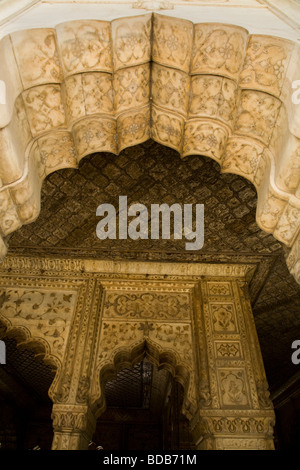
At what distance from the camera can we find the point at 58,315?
4383mm

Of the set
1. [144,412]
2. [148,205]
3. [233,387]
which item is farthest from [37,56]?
[144,412]

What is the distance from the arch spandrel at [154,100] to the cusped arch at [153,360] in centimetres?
226

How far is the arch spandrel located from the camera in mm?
2135

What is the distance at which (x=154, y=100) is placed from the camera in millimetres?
2607

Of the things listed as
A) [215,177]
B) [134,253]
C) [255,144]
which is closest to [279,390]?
[134,253]

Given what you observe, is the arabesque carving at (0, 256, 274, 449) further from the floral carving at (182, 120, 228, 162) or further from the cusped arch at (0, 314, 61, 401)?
the floral carving at (182, 120, 228, 162)

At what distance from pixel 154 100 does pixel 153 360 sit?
10.2 feet

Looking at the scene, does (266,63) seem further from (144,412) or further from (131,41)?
(144,412)

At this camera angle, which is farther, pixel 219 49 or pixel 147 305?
pixel 147 305

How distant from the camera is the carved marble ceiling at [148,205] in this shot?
3.87 metres

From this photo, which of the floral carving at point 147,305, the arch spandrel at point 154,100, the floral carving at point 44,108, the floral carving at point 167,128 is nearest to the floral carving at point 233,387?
the floral carving at point 147,305

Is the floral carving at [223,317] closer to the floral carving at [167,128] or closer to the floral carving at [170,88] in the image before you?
the floral carving at [167,128]

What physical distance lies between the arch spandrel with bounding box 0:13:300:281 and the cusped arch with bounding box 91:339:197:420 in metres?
2.26

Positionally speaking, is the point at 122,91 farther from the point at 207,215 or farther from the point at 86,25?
the point at 207,215
